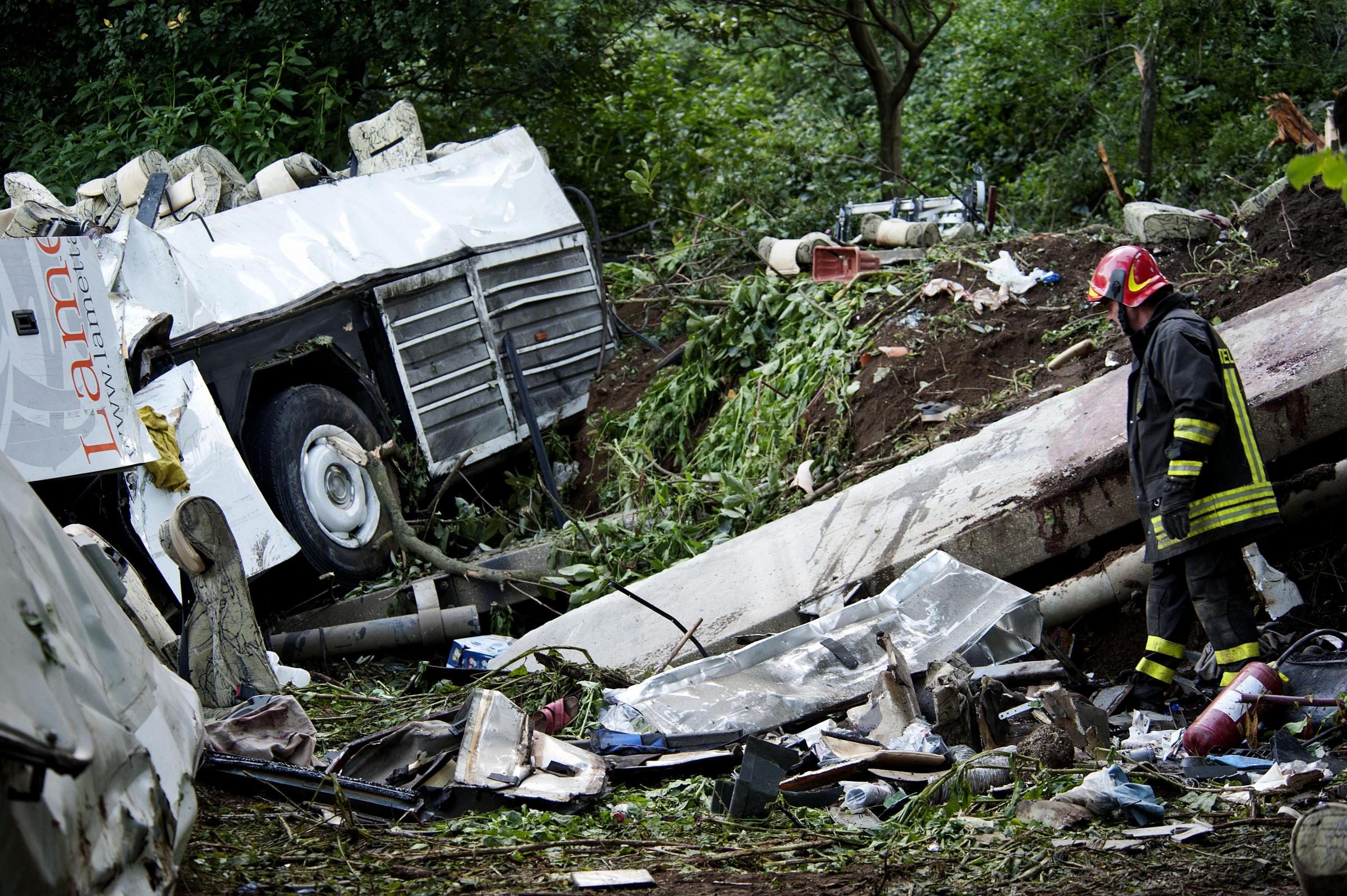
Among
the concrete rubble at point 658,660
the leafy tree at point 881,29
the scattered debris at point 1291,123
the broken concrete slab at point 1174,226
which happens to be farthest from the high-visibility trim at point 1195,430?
the leafy tree at point 881,29

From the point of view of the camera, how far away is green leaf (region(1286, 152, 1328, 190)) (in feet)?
5.22

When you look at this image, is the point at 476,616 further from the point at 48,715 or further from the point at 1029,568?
the point at 48,715

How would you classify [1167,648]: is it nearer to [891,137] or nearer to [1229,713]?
[1229,713]

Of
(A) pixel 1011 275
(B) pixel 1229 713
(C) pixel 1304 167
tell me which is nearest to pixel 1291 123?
(A) pixel 1011 275

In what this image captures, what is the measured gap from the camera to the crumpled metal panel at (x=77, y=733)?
1822mm

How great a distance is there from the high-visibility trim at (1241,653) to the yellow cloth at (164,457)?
4.45m

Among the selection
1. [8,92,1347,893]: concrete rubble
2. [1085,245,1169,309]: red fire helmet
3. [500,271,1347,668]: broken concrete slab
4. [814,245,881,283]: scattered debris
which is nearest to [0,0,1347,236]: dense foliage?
[814,245,881,283]: scattered debris

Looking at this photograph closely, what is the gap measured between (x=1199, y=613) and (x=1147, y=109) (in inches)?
285

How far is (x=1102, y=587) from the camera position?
17.0 feet

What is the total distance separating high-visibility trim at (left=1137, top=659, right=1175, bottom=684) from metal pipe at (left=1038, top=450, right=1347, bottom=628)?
19.5 inches

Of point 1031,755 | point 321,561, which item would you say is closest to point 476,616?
point 321,561

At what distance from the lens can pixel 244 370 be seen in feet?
21.0

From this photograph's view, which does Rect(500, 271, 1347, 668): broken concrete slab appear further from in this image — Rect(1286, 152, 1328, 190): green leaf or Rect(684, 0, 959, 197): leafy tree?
Rect(684, 0, 959, 197): leafy tree

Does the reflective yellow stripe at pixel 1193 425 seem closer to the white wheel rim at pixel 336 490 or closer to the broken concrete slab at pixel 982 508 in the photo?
the broken concrete slab at pixel 982 508
